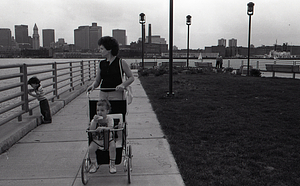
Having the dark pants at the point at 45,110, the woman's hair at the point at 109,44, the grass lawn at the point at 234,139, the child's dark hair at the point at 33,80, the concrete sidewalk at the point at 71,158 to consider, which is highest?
the woman's hair at the point at 109,44

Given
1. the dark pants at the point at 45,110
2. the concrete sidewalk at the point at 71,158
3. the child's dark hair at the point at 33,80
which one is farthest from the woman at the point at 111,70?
the dark pants at the point at 45,110

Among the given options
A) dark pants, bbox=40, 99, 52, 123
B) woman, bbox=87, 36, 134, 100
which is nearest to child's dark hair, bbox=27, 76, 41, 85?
dark pants, bbox=40, 99, 52, 123

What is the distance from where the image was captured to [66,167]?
4.33m

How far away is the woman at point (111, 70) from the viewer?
406 cm

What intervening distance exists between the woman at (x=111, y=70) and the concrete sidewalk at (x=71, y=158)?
109 cm

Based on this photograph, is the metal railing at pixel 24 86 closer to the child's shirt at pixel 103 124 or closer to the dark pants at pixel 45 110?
the dark pants at pixel 45 110

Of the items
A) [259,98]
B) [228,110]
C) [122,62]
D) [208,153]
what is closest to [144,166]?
[208,153]

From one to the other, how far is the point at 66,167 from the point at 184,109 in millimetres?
4870

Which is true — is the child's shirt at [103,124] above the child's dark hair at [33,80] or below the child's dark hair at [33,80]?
below

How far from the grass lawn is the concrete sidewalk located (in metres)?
0.25

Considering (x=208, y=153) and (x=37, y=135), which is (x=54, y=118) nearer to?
(x=37, y=135)

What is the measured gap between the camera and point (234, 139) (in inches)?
218

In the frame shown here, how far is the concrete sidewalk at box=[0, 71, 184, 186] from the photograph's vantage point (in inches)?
153

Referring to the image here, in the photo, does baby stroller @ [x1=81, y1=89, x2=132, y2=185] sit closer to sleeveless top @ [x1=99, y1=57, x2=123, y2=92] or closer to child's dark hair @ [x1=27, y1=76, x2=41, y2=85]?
sleeveless top @ [x1=99, y1=57, x2=123, y2=92]
